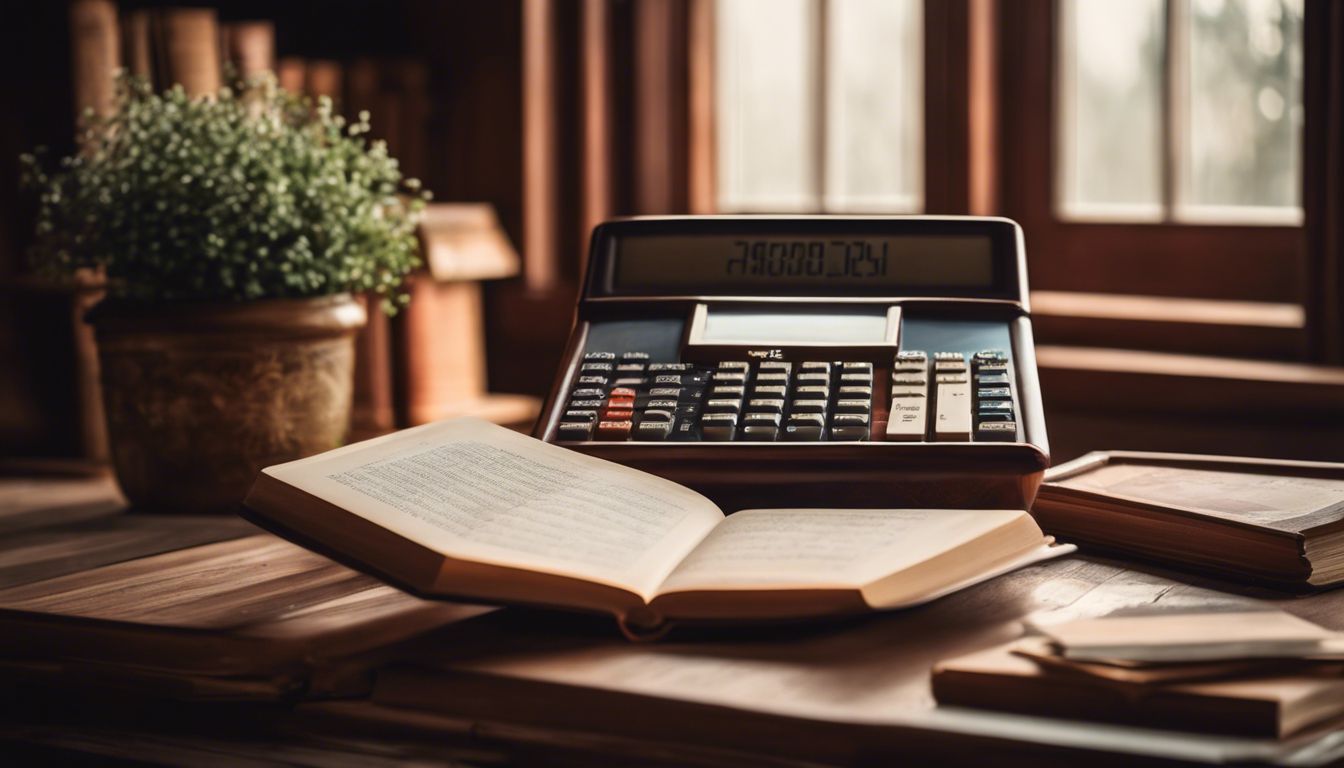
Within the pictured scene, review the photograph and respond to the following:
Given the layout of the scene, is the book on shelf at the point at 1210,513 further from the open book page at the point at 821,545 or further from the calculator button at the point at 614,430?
the calculator button at the point at 614,430

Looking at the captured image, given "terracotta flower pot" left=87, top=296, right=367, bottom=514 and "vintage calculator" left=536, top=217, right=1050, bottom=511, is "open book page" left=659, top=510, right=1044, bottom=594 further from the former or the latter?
"terracotta flower pot" left=87, top=296, right=367, bottom=514

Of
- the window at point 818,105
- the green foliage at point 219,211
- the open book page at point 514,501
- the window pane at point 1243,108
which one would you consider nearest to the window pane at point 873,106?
the window at point 818,105

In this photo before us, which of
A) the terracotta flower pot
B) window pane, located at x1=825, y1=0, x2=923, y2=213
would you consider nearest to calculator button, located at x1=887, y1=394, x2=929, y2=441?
the terracotta flower pot

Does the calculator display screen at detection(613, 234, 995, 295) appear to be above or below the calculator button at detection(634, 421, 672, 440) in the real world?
above

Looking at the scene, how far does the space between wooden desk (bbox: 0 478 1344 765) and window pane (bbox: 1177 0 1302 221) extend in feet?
4.63

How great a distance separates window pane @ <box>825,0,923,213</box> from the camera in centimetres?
249

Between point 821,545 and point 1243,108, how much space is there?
5.27 ft

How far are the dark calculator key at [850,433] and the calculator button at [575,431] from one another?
17cm

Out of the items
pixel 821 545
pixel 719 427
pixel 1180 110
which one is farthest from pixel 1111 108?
pixel 821 545

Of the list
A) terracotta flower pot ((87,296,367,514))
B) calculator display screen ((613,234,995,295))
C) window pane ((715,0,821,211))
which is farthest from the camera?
window pane ((715,0,821,211))

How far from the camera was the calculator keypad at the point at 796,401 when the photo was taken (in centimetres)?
100

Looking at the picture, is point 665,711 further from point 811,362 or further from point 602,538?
point 811,362

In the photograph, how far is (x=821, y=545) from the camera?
86 centimetres

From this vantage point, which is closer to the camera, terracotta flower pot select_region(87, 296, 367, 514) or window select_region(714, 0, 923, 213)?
terracotta flower pot select_region(87, 296, 367, 514)
